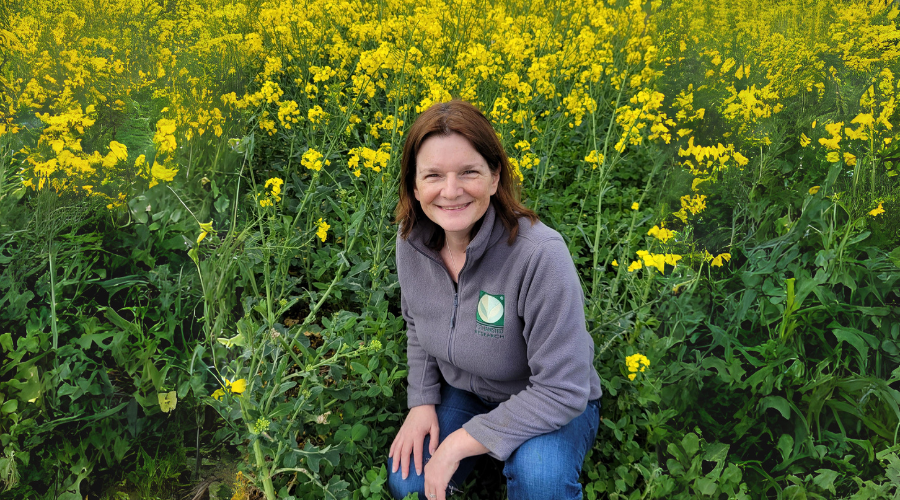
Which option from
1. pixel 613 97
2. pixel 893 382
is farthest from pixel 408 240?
pixel 613 97

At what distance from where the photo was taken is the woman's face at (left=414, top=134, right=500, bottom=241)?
4.31ft

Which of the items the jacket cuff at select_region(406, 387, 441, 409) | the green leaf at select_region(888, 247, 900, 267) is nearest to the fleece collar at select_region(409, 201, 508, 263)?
the jacket cuff at select_region(406, 387, 441, 409)

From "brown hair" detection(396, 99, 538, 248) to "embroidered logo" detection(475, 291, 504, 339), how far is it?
0.52ft

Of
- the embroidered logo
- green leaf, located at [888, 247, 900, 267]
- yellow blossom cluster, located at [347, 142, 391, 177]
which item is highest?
yellow blossom cluster, located at [347, 142, 391, 177]

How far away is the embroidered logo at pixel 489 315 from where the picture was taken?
54.9 inches

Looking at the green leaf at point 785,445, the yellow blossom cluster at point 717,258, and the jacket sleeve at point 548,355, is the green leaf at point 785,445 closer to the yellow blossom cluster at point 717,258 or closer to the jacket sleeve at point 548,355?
the yellow blossom cluster at point 717,258

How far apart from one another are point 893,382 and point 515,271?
119 cm

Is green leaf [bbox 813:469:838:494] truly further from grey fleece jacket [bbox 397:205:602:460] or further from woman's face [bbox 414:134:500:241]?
woman's face [bbox 414:134:500:241]

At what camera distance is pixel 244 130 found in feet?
8.32

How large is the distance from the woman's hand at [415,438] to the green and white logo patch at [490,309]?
14.5 inches

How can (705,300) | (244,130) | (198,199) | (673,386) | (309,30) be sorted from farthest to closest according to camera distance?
(309,30) < (244,130) < (198,199) < (705,300) < (673,386)

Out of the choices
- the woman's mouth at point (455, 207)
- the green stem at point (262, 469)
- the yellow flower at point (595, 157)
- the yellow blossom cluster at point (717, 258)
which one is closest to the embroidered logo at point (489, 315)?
the woman's mouth at point (455, 207)

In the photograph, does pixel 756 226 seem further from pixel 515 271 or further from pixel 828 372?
pixel 515 271

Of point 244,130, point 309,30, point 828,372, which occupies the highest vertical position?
point 309,30
